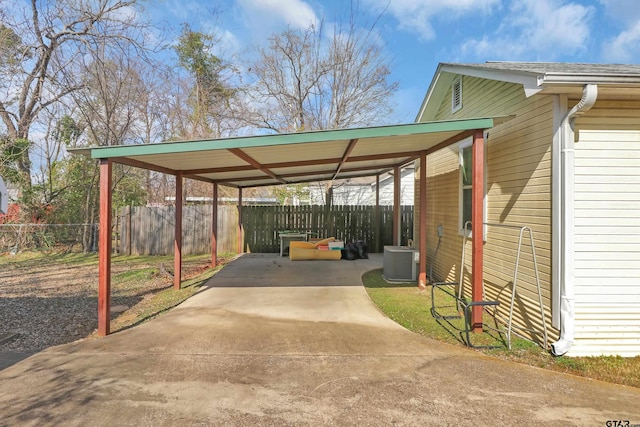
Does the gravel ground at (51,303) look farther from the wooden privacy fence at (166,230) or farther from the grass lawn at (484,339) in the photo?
the grass lawn at (484,339)

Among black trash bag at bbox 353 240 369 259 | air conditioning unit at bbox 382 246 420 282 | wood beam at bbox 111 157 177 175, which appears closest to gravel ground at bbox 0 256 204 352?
wood beam at bbox 111 157 177 175

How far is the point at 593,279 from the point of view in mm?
3717

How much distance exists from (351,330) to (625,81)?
405 cm

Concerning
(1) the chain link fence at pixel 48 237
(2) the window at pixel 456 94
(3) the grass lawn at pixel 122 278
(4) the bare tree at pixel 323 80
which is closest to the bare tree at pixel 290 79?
(4) the bare tree at pixel 323 80

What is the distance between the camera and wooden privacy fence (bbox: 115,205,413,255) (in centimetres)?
1170

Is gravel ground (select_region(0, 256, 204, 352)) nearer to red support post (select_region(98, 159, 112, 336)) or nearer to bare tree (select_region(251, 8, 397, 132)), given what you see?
red support post (select_region(98, 159, 112, 336))

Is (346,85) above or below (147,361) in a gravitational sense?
above

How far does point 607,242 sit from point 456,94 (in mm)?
4449

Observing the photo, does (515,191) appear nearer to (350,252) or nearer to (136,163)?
(136,163)

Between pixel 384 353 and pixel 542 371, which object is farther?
pixel 384 353

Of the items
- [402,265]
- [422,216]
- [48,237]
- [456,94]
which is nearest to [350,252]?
[402,265]

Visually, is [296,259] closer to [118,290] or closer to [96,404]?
[118,290]

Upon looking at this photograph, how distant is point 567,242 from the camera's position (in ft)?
12.0

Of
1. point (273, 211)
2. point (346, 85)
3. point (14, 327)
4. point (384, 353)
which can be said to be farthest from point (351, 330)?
point (346, 85)
